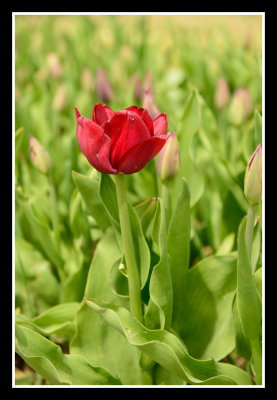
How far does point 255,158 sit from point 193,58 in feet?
5.94

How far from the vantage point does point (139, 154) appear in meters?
0.72

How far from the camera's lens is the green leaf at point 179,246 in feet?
2.86

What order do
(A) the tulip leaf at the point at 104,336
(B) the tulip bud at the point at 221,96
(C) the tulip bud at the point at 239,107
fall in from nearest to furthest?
(A) the tulip leaf at the point at 104,336 → (C) the tulip bud at the point at 239,107 → (B) the tulip bud at the point at 221,96

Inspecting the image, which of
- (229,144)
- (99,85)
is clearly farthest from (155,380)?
(99,85)

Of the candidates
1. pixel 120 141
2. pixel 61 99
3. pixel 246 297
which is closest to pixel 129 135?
pixel 120 141

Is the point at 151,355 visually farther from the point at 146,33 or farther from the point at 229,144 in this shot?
the point at 146,33

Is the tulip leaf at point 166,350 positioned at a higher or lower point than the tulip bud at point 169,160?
lower

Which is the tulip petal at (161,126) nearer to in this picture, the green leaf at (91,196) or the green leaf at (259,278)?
the green leaf at (91,196)

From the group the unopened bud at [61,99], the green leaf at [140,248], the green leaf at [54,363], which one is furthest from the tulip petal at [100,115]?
the unopened bud at [61,99]

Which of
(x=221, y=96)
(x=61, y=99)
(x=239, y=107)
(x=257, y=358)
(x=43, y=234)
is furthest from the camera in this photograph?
(x=61, y=99)

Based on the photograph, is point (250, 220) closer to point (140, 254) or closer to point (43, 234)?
point (140, 254)

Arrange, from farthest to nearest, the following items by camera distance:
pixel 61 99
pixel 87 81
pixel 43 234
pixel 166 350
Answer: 1. pixel 87 81
2. pixel 61 99
3. pixel 43 234
4. pixel 166 350

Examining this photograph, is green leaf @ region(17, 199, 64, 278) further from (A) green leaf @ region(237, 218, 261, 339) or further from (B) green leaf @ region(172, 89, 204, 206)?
(A) green leaf @ region(237, 218, 261, 339)

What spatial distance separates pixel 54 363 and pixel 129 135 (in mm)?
473
